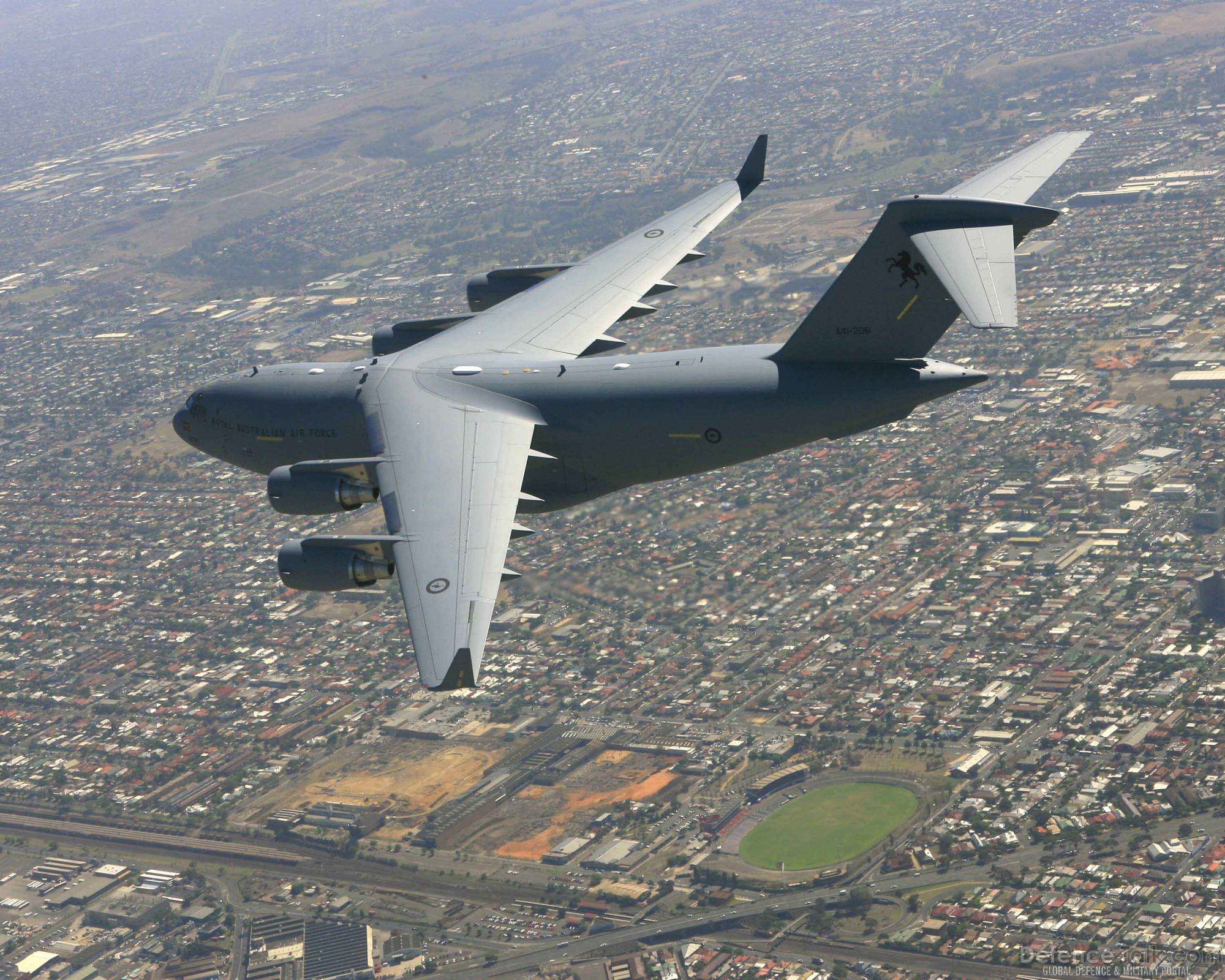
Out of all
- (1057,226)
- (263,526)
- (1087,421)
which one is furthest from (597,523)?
(1057,226)

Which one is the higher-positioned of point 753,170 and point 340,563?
point 753,170

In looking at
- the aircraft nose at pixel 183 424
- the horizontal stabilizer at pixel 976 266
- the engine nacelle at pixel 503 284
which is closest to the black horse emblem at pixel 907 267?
the horizontal stabilizer at pixel 976 266

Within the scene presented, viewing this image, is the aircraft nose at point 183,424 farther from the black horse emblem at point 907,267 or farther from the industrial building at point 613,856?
the industrial building at point 613,856

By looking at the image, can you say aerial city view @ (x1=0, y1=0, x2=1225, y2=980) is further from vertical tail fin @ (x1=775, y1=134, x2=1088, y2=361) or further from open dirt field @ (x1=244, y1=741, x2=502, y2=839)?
open dirt field @ (x1=244, y1=741, x2=502, y2=839)

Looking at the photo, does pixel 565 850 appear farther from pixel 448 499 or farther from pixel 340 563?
pixel 340 563

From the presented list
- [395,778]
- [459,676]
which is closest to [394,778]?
[395,778]

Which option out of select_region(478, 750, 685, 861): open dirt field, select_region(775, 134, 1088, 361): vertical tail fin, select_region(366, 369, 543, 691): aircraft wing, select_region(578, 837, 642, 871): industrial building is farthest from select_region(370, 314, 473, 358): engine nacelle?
select_region(478, 750, 685, 861): open dirt field
